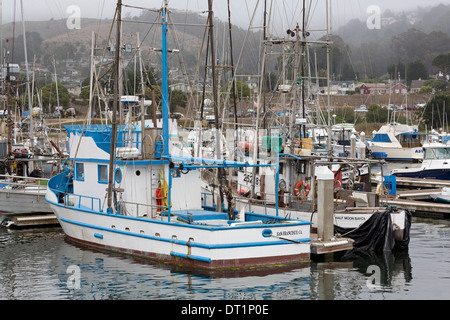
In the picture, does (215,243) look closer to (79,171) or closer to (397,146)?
(79,171)

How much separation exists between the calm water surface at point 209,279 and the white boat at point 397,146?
44.5 metres

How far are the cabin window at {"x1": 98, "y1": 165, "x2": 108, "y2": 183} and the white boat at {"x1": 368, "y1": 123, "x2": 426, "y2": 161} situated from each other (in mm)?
46311

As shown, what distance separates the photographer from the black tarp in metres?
23.4

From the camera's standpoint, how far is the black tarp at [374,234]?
922 inches

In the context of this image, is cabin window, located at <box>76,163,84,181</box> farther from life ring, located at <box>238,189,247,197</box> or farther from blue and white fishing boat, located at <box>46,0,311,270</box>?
life ring, located at <box>238,189,247,197</box>

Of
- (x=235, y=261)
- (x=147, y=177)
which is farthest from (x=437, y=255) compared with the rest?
(x=147, y=177)

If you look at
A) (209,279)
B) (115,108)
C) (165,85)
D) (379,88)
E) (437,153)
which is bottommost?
(209,279)

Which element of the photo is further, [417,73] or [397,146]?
[417,73]

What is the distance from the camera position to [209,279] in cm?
1933

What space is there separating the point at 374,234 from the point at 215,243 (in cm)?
685

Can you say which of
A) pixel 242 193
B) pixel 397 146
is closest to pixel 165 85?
pixel 242 193

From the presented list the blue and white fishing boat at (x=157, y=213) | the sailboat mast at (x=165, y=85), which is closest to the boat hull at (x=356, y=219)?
the blue and white fishing boat at (x=157, y=213)

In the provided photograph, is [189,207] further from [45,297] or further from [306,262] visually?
[45,297]

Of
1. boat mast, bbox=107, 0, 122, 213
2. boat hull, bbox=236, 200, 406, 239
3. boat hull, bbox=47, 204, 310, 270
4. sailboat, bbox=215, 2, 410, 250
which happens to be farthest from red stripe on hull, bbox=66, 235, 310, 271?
boat hull, bbox=236, 200, 406, 239
